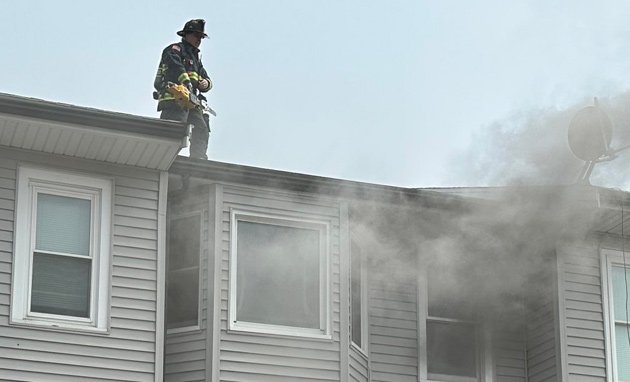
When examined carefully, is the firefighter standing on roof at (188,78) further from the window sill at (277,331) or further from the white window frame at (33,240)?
the window sill at (277,331)

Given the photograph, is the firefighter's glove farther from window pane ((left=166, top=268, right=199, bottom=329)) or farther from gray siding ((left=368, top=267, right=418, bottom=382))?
gray siding ((left=368, top=267, right=418, bottom=382))

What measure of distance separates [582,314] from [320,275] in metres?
3.54

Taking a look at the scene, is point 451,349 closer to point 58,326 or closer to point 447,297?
point 447,297

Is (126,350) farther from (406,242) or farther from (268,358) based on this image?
(406,242)

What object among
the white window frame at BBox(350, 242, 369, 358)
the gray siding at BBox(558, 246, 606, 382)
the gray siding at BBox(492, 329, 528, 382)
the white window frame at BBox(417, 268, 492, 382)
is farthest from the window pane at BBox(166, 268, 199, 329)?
the gray siding at BBox(558, 246, 606, 382)

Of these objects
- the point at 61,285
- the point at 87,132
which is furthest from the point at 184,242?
the point at 87,132

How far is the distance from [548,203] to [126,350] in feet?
18.9

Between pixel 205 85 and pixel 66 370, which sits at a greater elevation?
pixel 205 85

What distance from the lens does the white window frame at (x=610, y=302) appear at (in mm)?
19656

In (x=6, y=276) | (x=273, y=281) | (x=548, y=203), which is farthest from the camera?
(x=548, y=203)

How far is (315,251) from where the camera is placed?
1864 cm

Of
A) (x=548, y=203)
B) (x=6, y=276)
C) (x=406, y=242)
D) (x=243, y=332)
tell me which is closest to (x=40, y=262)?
(x=6, y=276)

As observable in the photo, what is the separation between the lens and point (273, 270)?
18328mm

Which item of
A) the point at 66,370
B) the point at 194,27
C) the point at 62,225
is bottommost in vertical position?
the point at 66,370
